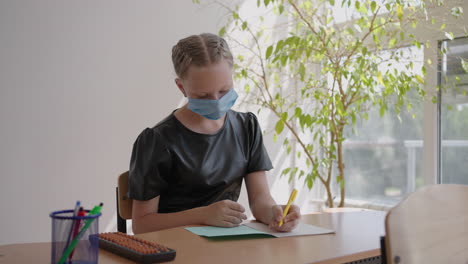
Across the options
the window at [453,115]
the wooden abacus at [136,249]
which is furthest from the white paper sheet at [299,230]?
the window at [453,115]

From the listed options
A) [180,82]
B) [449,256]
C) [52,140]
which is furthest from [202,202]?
[52,140]

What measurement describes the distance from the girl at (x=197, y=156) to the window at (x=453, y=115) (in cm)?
173

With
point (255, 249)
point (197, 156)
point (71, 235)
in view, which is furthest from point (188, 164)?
point (71, 235)

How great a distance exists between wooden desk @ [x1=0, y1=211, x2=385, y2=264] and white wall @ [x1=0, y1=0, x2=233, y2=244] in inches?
58.1

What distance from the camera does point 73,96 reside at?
268 cm

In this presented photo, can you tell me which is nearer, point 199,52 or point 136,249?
point 136,249

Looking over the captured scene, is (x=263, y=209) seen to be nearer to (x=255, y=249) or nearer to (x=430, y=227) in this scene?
(x=255, y=249)

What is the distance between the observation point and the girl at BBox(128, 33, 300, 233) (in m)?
1.51

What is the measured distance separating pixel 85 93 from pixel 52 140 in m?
0.33

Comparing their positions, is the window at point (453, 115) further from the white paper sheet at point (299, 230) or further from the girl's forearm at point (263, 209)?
the white paper sheet at point (299, 230)

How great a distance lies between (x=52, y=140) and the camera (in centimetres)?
259

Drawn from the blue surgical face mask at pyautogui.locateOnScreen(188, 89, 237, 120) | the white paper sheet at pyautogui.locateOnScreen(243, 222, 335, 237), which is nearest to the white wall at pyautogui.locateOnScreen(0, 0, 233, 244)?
the blue surgical face mask at pyautogui.locateOnScreen(188, 89, 237, 120)

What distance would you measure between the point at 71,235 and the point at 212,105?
0.81 meters

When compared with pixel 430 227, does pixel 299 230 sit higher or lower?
lower
